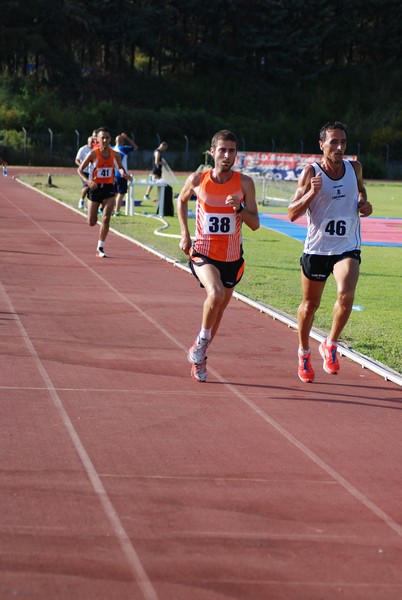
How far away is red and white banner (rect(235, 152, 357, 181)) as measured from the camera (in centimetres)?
4075

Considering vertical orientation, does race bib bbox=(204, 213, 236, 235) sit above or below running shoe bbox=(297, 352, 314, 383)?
above

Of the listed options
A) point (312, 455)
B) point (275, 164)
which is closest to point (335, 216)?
point (312, 455)

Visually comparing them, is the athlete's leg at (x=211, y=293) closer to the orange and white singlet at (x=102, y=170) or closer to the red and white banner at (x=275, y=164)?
the orange and white singlet at (x=102, y=170)

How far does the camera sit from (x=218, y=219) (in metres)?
8.81

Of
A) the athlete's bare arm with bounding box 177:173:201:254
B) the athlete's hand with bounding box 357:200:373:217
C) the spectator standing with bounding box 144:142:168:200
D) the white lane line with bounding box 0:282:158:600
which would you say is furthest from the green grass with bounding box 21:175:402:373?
the white lane line with bounding box 0:282:158:600

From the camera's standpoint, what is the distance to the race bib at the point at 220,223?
8.80 metres

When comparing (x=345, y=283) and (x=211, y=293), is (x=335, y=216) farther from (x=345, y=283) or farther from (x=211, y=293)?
(x=211, y=293)

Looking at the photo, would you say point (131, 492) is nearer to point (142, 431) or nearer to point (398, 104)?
point (142, 431)

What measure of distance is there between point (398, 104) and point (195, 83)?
583 inches

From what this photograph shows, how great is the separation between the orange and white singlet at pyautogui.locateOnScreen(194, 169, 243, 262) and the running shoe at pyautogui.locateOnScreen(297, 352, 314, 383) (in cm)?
99

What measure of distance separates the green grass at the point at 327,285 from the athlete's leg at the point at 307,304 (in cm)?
101

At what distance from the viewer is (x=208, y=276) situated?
28.7 feet

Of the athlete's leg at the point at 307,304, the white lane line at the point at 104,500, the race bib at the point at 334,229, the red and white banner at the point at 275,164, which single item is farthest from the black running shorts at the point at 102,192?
the red and white banner at the point at 275,164

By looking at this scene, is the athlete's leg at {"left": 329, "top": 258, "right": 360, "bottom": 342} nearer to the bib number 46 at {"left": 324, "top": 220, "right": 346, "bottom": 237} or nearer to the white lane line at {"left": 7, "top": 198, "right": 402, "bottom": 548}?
the bib number 46 at {"left": 324, "top": 220, "right": 346, "bottom": 237}
